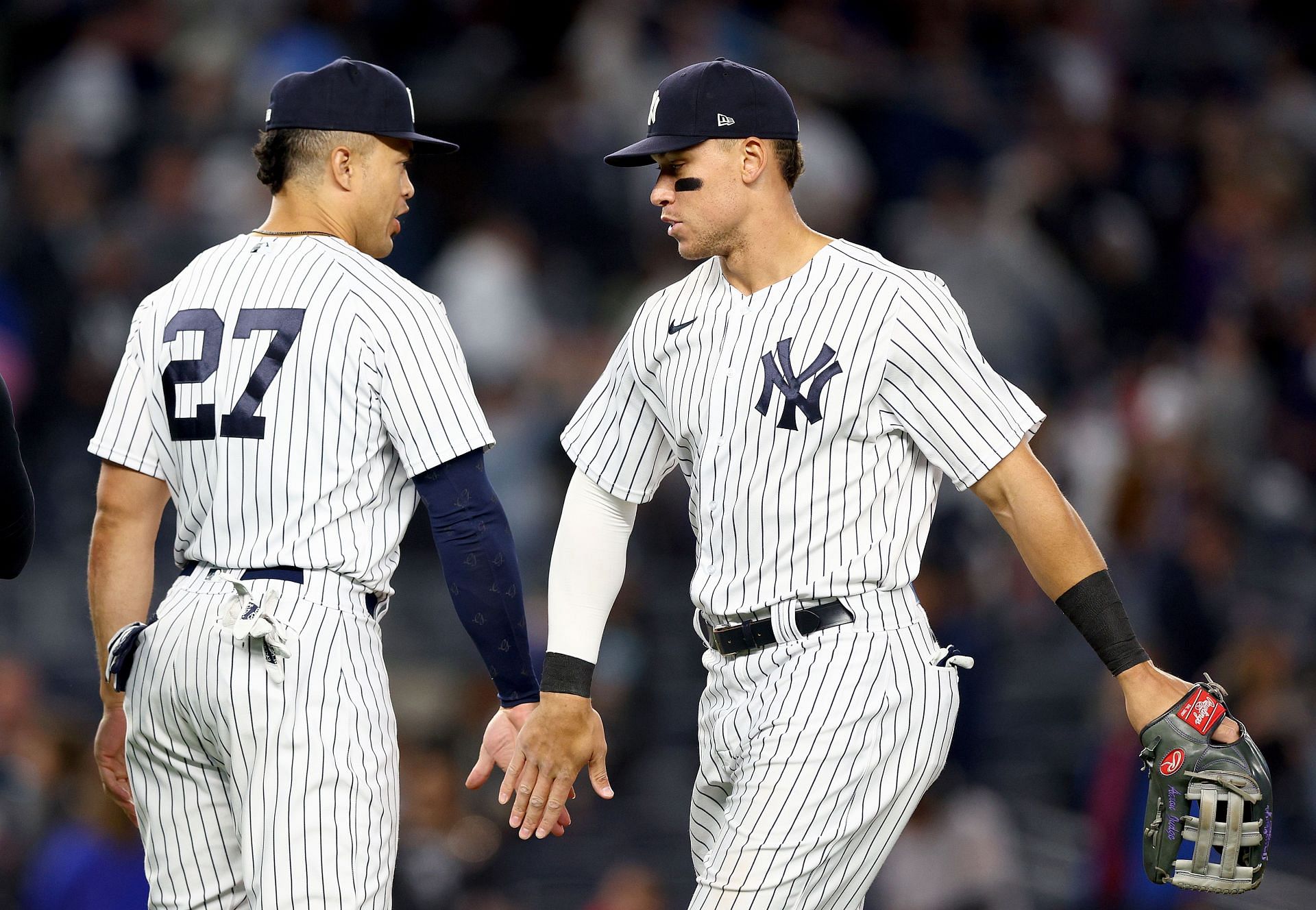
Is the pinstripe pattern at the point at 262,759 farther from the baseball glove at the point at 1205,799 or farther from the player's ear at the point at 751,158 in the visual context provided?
the baseball glove at the point at 1205,799

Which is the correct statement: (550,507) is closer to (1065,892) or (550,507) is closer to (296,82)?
(1065,892)

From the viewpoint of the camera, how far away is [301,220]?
3.62 meters

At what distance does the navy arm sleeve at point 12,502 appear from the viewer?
122 inches

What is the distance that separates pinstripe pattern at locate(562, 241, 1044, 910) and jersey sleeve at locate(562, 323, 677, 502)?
0.23 metres

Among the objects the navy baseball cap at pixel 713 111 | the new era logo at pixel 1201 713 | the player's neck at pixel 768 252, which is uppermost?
the navy baseball cap at pixel 713 111

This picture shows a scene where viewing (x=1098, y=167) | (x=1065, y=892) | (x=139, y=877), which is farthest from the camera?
(x=1098, y=167)

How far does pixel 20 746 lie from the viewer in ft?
22.5

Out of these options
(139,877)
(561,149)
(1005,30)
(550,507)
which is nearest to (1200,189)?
(1005,30)

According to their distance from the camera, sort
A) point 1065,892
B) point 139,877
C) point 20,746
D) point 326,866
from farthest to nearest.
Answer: point 1065,892, point 20,746, point 139,877, point 326,866

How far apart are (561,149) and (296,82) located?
5694 millimetres

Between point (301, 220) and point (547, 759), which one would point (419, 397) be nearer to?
point (301, 220)

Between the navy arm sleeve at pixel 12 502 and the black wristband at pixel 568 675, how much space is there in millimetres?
1054

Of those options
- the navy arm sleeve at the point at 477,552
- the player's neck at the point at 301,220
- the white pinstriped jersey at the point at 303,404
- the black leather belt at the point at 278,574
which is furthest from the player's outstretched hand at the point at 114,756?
the player's neck at the point at 301,220

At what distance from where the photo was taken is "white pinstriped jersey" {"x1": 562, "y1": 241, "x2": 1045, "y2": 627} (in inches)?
132
